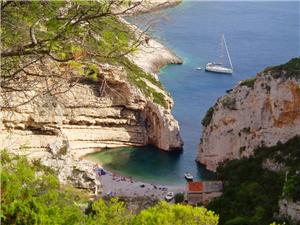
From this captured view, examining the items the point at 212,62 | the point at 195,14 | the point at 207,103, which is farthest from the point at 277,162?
the point at 195,14

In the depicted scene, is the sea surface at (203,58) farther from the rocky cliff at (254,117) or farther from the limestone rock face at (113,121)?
the rocky cliff at (254,117)

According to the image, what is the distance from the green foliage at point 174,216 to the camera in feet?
38.8

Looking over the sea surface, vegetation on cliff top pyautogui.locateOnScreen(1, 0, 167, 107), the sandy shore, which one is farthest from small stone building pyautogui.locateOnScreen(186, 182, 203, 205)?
vegetation on cliff top pyautogui.locateOnScreen(1, 0, 167, 107)

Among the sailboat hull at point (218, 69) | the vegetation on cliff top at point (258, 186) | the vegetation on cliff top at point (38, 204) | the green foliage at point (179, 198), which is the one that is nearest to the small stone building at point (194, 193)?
the green foliage at point (179, 198)

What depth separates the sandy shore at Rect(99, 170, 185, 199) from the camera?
26516mm

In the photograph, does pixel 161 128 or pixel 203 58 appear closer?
pixel 161 128

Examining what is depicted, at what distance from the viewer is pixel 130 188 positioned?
27.3m

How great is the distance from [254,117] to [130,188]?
5.98 meters

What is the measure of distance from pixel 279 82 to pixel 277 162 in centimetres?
330

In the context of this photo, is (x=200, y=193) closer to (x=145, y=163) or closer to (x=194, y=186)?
(x=194, y=186)

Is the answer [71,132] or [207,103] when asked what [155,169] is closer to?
[71,132]

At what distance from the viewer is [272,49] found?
168 ft

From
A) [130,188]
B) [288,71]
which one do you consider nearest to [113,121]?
[130,188]

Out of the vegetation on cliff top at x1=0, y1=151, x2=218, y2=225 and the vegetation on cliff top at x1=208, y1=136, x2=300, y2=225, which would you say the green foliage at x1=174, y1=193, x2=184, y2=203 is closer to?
the vegetation on cliff top at x1=208, y1=136, x2=300, y2=225
